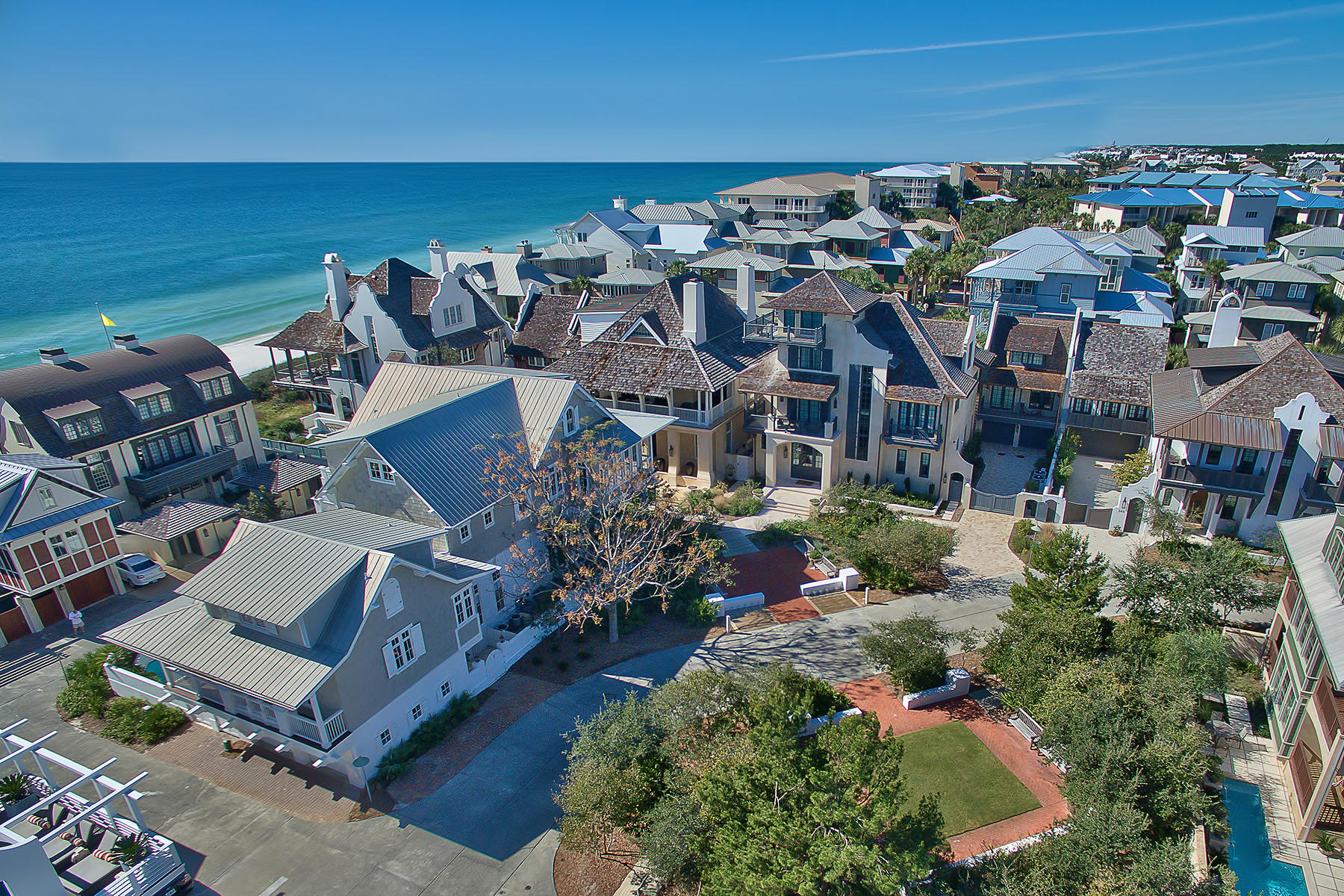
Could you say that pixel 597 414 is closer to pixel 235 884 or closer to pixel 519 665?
pixel 519 665

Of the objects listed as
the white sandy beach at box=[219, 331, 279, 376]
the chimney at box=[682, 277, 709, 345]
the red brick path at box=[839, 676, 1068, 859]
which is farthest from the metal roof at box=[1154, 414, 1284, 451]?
the white sandy beach at box=[219, 331, 279, 376]

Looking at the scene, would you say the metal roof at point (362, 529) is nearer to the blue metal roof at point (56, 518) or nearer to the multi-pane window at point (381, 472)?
the multi-pane window at point (381, 472)

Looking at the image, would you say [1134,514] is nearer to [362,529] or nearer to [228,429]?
[362,529]

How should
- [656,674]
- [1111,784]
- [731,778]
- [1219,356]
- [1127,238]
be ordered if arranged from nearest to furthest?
[731,778]
[1111,784]
[656,674]
[1219,356]
[1127,238]

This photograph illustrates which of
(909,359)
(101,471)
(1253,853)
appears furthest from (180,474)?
(1253,853)

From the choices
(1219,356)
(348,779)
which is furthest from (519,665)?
(1219,356)

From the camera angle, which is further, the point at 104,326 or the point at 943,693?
the point at 104,326
